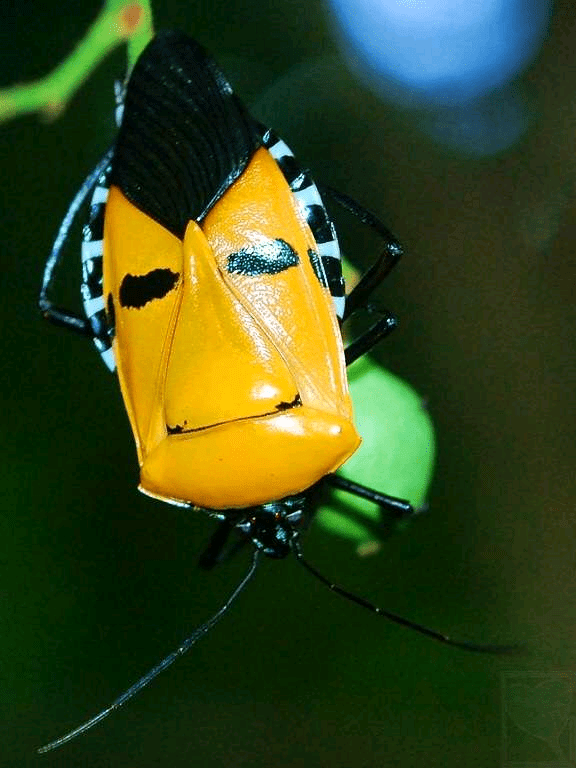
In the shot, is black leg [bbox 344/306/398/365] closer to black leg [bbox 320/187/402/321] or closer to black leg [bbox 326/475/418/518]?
black leg [bbox 320/187/402/321]

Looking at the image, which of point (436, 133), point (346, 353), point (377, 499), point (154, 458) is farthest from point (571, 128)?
point (154, 458)

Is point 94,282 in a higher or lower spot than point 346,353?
higher

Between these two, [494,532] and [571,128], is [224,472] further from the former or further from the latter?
[571,128]

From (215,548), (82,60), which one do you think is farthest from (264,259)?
(82,60)

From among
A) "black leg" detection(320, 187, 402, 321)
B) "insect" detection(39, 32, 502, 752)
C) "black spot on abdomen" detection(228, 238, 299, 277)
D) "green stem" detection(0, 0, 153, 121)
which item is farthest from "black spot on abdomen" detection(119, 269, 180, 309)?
"green stem" detection(0, 0, 153, 121)

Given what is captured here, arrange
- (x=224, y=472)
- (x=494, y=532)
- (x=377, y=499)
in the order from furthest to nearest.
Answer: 1. (x=494, y=532)
2. (x=377, y=499)
3. (x=224, y=472)

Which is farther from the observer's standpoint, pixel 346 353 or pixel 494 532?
pixel 494 532
